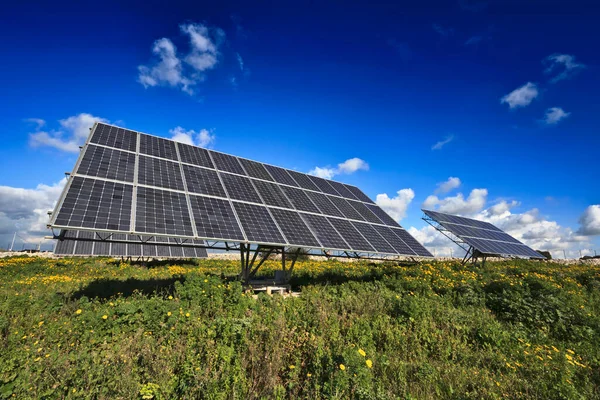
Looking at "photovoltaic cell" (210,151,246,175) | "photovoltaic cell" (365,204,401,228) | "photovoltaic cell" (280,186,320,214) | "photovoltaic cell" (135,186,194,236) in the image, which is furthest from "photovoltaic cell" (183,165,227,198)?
"photovoltaic cell" (365,204,401,228)

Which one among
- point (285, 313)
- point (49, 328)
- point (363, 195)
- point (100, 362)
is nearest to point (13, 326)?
point (49, 328)

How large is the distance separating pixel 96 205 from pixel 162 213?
2075 mm

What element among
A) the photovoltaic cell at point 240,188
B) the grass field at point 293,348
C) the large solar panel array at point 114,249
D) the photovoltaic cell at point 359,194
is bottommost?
the grass field at point 293,348

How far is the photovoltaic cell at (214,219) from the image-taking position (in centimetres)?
1121

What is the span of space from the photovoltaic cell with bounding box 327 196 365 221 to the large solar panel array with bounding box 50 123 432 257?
13 cm

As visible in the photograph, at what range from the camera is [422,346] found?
804 cm

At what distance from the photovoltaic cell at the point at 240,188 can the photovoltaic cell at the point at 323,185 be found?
287 inches

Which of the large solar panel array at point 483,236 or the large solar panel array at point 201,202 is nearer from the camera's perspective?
the large solar panel array at point 201,202

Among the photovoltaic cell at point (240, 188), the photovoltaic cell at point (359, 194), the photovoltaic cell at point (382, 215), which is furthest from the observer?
the photovoltaic cell at point (359, 194)

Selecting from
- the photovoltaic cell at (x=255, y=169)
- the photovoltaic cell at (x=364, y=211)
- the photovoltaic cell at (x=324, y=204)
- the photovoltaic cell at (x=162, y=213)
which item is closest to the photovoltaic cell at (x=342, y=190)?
the photovoltaic cell at (x=364, y=211)

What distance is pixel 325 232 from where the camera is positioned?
608 inches

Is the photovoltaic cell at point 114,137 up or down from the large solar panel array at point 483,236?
up

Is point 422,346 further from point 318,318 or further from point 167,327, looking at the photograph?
point 167,327

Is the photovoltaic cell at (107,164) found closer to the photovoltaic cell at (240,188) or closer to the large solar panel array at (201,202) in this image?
the large solar panel array at (201,202)
